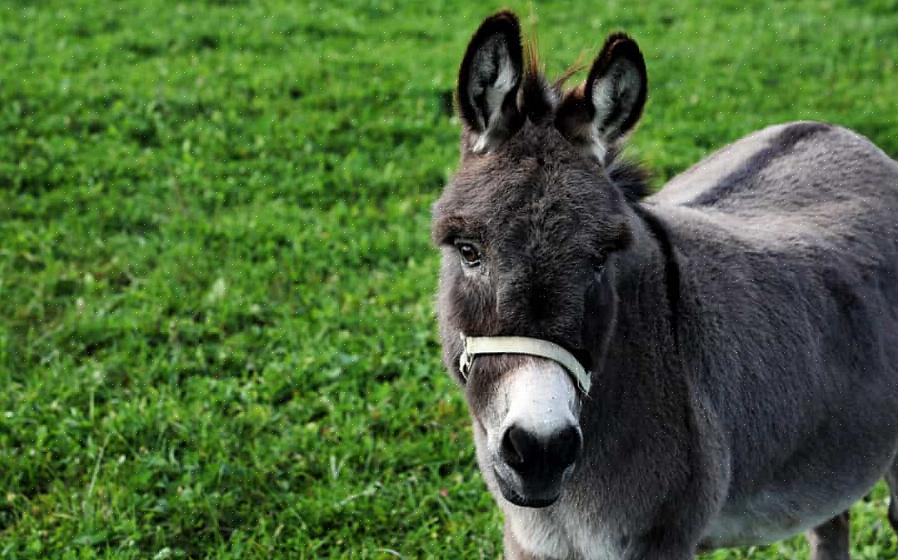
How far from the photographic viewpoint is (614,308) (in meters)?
2.71

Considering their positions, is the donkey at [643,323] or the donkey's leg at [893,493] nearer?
the donkey at [643,323]

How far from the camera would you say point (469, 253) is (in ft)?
8.42

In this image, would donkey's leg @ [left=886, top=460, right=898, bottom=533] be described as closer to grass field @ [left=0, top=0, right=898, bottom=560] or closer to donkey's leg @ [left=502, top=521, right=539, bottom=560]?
grass field @ [left=0, top=0, right=898, bottom=560]

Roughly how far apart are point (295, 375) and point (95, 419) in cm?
95

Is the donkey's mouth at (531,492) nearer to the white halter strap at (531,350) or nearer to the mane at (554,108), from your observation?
the white halter strap at (531,350)

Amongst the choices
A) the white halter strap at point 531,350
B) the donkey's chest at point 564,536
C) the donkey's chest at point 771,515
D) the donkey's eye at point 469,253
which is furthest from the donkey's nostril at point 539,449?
the donkey's chest at point 771,515

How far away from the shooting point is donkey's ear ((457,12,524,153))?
2.64m

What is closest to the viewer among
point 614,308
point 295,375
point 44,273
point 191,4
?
point 614,308

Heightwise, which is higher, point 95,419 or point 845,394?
point 845,394

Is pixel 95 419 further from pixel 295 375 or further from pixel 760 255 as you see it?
pixel 760 255

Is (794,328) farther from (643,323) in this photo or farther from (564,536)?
(564,536)

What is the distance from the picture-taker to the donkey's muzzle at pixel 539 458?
7.55 ft

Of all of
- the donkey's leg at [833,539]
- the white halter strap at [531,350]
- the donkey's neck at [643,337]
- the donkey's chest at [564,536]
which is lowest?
the donkey's leg at [833,539]

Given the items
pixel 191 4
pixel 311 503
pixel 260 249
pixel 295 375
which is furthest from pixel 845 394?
pixel 191 4
